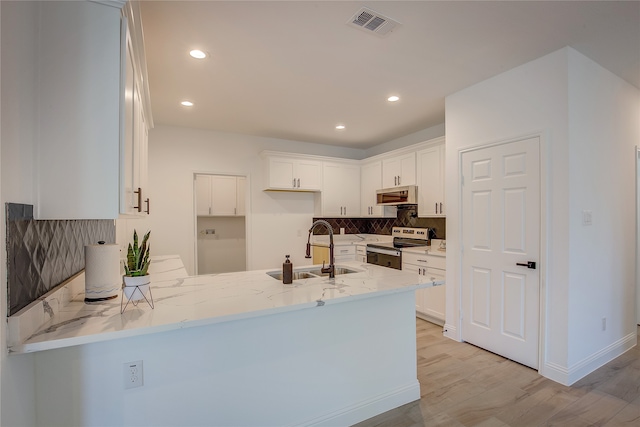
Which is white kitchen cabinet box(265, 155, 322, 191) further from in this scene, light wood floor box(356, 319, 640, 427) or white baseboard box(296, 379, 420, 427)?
white baseboard box(296, 379, 420, 427)

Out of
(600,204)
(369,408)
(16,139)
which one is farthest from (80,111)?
(600,204)

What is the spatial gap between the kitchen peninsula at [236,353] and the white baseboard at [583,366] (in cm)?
116

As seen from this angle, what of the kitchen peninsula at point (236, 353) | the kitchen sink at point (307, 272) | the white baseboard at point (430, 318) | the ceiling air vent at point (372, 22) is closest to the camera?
the kitchen peninsula at point (236, 353)

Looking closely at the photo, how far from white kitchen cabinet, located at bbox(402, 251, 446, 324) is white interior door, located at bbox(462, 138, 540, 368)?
41 cm

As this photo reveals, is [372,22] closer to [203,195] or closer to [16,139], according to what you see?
[16,139]

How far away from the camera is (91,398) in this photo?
1321 millimetres

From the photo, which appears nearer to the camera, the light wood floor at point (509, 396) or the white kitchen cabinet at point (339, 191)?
the light wood floor at point (509, 396)

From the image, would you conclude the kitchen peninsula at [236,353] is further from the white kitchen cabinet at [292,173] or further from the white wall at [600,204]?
the white kitchen cabinet at [292,173]

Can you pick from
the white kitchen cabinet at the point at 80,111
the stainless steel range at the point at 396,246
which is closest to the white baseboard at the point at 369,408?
the white kitchen cabinet at the point at 80,111

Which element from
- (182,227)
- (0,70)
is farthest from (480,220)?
(182,227)

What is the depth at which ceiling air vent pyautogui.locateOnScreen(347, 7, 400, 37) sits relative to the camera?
195 centimetres

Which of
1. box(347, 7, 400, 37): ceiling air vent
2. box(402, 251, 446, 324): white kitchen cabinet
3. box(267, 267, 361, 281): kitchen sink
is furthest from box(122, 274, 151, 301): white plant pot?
box(402, 251, 446, 324): white kitchen cabinet

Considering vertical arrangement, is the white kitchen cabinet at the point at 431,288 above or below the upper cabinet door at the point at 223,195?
below

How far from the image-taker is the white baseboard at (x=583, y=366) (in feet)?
7.75
